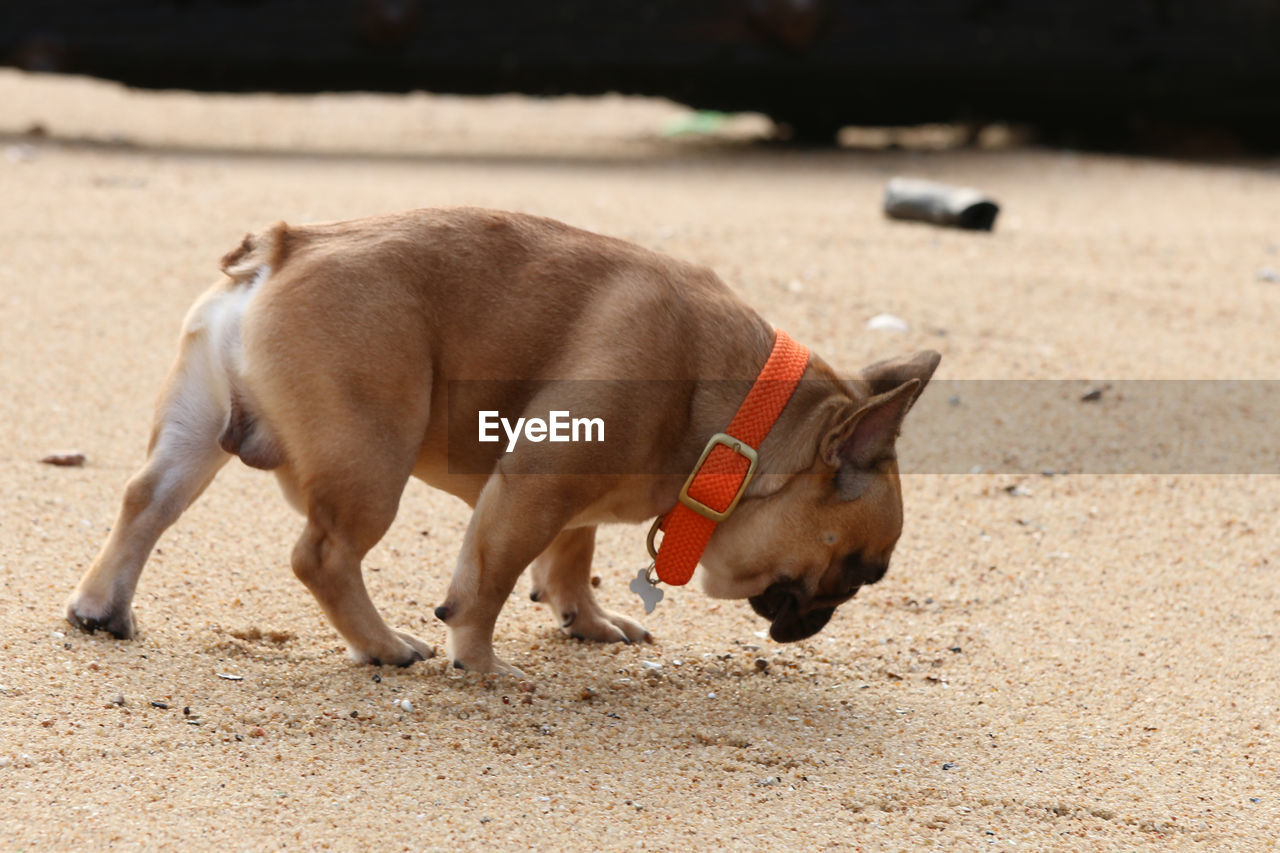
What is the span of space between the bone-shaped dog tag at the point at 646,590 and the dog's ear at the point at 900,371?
78 centimetres

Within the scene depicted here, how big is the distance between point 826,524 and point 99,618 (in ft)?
6.09

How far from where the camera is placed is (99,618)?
3.49m

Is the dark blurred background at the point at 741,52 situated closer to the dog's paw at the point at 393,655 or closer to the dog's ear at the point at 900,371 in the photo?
the dog's ear at the point at 900,371

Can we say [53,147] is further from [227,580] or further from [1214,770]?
[1214,770]

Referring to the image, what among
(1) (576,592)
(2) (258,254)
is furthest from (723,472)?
(2) (258,254)

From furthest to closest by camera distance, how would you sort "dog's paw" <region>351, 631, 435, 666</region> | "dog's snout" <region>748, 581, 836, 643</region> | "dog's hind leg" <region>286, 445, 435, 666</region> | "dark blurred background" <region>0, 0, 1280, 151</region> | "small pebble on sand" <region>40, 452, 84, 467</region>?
"dark blurred background" <region>0, 0, 1280, 151</region> < "small pebble on sand" <region>40, 452, 84, 467</region> < "dog's snout" <region>748, 581, 836, 643</region> < "dog's paw" <region>351, 631, 435, 666</region> < "dog's hind leg" <region>286, 445, 435, 666</region>

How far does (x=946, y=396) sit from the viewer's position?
5957mm

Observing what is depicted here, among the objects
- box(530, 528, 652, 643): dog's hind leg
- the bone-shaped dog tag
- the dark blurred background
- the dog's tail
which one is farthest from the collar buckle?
the dark blurred background

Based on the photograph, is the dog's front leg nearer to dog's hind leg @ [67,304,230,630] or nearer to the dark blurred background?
dog's hind leg @ [67,304,230,630]

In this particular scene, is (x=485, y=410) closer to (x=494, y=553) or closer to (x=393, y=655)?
(x=494, y=553)

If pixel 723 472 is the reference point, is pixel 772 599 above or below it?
below

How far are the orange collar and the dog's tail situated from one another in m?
1.18

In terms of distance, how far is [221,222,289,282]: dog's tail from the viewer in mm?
3479

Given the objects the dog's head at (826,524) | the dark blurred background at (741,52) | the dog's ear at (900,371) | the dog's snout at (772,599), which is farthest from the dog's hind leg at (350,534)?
the dark blurred background at (741,52)
